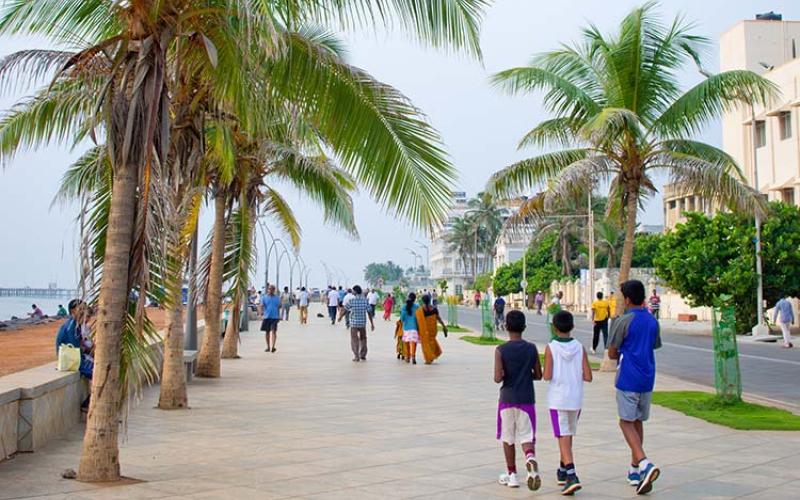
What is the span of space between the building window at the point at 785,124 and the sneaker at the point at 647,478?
37986mm

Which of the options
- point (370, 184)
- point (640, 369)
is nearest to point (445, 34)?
point (370, 184)

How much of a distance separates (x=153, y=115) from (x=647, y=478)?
5.06 meters

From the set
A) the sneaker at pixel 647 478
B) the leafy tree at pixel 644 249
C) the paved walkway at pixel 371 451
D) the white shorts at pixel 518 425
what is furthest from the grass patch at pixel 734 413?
the leafy tree at pixel 644 249

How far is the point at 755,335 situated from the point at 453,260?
130142 millimetres

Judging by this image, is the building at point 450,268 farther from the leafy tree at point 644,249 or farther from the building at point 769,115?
the building at point 769,115

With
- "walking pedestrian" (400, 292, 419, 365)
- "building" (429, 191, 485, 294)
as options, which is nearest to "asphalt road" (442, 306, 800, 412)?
"walking pedestrian" (400, 292, 419, 365)

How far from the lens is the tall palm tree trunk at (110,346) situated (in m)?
7.44

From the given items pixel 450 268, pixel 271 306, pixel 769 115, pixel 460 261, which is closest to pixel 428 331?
pixel 271 306

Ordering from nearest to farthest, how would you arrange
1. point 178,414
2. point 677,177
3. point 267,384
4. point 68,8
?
point 68,8
point 178,414
point 267,384
point 677,177

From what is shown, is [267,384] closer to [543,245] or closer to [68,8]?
[68,8]

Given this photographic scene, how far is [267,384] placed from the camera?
15953 millimetres

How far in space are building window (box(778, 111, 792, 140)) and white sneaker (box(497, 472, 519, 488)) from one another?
38074 mm

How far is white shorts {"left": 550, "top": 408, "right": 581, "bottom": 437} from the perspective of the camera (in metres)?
7.30

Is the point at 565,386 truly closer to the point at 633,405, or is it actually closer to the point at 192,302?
the point at 633,405
